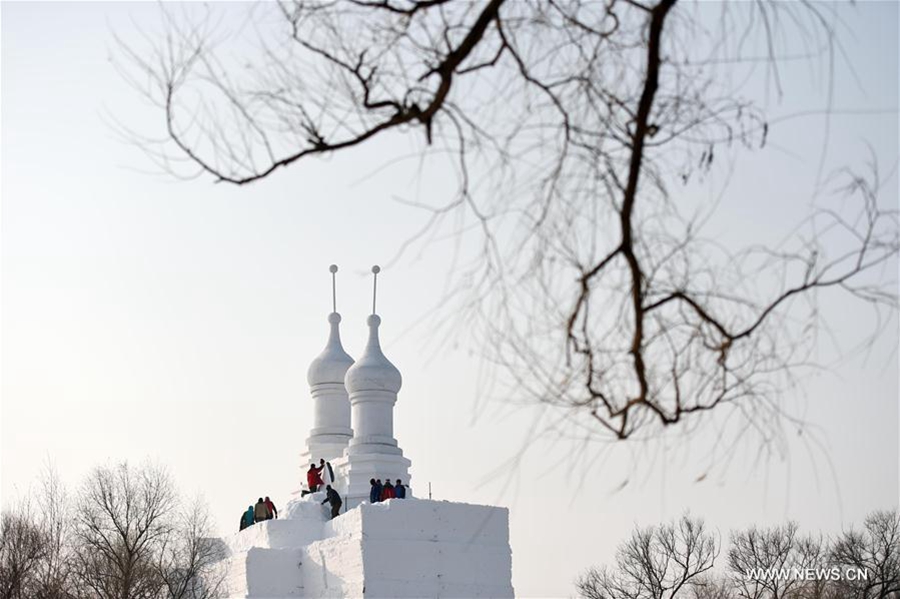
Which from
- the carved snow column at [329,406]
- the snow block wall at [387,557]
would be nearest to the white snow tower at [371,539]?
the snow block wall at [387,557]

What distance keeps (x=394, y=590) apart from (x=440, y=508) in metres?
1.77

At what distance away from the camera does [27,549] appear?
1375 inches

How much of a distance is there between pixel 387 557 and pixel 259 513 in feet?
18.1

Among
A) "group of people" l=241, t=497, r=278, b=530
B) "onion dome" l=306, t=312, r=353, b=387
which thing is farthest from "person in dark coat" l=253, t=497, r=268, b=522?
"onion dome" l=306, t=312, r=353, b=387

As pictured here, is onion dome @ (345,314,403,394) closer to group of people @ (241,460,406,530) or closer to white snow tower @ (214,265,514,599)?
white snow tower @ (214,265,514,599)

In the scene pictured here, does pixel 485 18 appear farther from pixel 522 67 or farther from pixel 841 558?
pixel 841 558

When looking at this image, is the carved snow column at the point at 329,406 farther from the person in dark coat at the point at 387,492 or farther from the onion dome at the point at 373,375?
the person in dark coat at the point at 387,492

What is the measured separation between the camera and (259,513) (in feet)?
102

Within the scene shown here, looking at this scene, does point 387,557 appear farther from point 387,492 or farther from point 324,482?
point 324,482

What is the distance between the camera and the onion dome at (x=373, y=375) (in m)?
31.2

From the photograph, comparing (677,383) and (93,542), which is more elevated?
(93,542)

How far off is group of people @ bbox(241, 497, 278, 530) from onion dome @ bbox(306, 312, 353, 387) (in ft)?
12.0

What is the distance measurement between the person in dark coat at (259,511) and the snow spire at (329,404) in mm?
2188

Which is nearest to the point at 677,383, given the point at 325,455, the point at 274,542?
the point at 274,542
